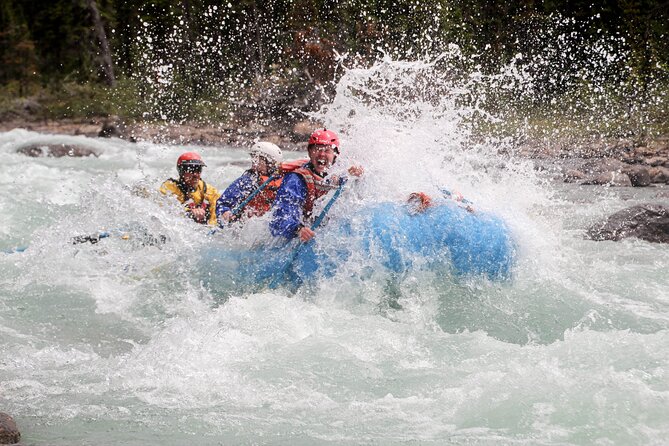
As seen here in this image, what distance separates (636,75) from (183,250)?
15852 mm

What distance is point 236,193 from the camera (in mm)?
7004

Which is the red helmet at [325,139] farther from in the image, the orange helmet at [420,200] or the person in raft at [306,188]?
the orange helmet at [420,200]

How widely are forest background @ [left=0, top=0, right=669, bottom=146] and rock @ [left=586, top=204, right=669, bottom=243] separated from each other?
7.71 metres

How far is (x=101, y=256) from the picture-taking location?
7027mm

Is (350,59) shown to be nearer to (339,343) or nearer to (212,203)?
(212,203)

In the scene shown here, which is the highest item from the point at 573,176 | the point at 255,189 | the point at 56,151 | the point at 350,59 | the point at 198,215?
the point at 350,59

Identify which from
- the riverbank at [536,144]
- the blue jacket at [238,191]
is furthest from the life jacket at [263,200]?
the riverbank at [536,144]

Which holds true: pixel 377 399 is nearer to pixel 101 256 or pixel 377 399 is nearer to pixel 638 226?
pixel 101 256

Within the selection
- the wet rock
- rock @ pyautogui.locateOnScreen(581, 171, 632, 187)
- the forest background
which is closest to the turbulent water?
rock @ pyautogui.locateOnScreen(581, 171, 632, 187)

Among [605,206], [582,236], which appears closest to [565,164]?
[605,206]

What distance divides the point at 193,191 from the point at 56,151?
434 inches

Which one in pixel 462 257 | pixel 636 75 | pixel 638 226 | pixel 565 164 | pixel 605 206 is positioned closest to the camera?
pixel 462 257

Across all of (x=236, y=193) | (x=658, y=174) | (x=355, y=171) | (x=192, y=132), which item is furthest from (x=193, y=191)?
(x=192, y=132)

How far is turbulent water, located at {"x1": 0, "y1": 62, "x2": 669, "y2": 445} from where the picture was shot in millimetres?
4000
